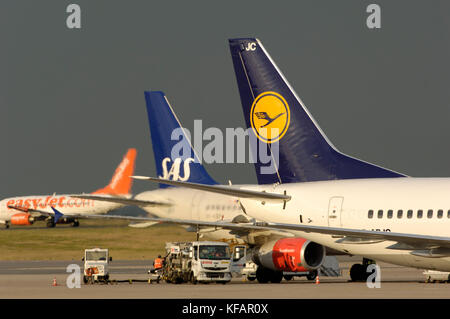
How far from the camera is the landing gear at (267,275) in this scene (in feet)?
148

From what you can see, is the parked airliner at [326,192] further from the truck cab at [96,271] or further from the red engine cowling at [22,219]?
the red engine cowling at [22,219]

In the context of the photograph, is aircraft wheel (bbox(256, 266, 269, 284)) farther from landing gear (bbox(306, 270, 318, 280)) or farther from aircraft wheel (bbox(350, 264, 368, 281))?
aircraft wheel (bbox(350, 264, 368, 281))

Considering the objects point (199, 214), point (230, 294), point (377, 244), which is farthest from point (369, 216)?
point (199, 214)

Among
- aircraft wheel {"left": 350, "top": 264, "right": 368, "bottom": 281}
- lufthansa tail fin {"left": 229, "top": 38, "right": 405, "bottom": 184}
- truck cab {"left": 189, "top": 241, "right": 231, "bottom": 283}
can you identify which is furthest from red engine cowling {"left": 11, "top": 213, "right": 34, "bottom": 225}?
lufthansa tail fin {"left": 229, "top": 38, "right": 405, "bottom": 184}

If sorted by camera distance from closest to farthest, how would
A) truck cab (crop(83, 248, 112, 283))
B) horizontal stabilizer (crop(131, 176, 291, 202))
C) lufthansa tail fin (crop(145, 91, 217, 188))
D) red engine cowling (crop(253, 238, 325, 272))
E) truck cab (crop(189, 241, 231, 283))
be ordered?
horizontal stabilizer (crop(131, 176, 291, 202)), red engine cowling (crop(253, 238, 325, 272)), truck cab (crop(189, 241, 231, 283)), truck cab (crop(83, 248, 112, 283)), lufthansa tail fin (crop(145, 91, 217, 188))

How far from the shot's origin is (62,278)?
160 ft

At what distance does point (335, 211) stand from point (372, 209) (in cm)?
149

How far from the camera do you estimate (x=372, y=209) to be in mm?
37000

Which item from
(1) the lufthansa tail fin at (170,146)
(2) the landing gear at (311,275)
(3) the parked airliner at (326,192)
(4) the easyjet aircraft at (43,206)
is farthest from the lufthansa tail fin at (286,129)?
(4) the easyjet aircraft at (43,206)

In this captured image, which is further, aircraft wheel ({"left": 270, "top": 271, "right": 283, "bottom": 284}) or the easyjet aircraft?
the easyjet aircraft

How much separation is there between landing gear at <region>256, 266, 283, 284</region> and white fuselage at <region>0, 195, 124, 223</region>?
90418 millimetres

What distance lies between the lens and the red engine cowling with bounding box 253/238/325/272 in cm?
4203

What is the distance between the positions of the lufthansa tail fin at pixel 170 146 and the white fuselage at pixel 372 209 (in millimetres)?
21113

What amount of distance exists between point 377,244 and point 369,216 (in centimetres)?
110
